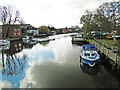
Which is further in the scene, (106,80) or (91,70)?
(91,70)

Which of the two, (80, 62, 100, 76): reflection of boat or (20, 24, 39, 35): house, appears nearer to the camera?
(80, 62, 100, 76): reflection of boat

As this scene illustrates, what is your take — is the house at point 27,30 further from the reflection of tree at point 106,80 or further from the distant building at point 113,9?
the reflection of tree at point 106,80

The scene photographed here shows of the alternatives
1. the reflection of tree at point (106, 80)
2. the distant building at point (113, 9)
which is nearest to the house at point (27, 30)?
the distant building at point (113, 9)

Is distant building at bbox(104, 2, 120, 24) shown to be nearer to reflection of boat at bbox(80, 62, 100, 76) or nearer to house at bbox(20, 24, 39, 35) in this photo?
reflection of boat at bbox(80, 62, 100, 76)

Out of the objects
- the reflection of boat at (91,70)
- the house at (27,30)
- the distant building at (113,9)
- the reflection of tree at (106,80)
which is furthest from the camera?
the house at (27,30)

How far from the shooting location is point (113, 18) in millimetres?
22922

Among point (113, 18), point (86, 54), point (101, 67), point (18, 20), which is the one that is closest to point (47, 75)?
point (86, 54)

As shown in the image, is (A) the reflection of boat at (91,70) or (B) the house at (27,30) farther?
(B) the house at (27,30)

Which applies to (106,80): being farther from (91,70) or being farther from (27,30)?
(27,30)

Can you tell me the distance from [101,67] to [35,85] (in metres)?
8.82

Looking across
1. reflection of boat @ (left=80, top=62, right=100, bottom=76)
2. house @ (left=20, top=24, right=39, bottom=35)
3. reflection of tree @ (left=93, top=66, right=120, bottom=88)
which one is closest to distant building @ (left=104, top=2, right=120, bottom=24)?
reflection of boat @ (left=80, top=62, right=100, bottom=76)

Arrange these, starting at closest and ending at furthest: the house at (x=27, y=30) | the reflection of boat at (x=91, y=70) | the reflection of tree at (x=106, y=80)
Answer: the reflection of tree at (x=106, y=80)
the reflection of boat at (x=91, y=70)
the house at (x=27, y=30)

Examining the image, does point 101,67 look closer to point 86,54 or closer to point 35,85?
point 86,54

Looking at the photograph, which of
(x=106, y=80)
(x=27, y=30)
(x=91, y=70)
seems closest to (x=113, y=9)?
(x=91, y=70)
